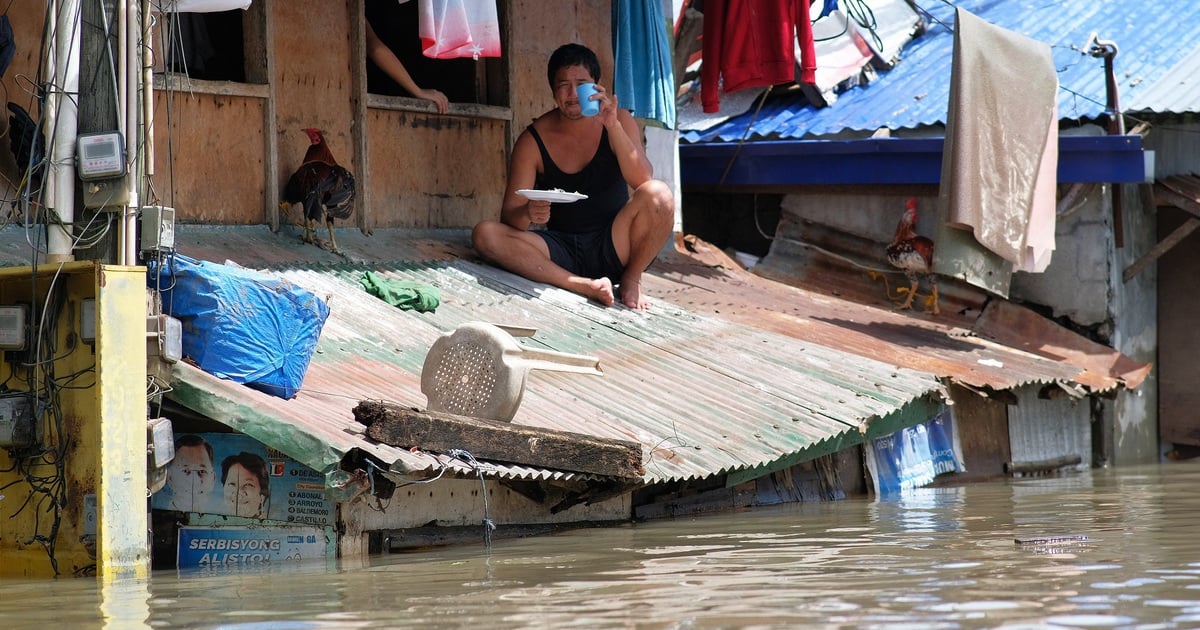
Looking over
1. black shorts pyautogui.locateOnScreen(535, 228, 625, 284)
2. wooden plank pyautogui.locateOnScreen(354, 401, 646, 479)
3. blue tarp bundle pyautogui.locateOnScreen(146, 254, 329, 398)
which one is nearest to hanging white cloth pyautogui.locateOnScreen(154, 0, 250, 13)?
blue tarp bundle pyautogui.locateOnScreen(146, 254, 329, 398)

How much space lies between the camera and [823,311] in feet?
38.3

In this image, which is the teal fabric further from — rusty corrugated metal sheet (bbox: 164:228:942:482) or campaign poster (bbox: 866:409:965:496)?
campaign poster (bbox: 866:409:965:496)

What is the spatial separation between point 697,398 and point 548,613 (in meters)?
3.45

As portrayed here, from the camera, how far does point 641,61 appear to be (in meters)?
10.9

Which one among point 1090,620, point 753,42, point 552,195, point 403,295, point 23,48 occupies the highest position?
point 753,42

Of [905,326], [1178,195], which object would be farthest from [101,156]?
[1178,195]

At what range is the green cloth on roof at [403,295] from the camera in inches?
327

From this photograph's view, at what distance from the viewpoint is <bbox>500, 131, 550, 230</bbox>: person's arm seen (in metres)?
9.80

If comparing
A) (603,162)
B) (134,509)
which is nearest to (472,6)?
(603,162)

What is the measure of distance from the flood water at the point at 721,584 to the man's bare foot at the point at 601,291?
232 centimetres

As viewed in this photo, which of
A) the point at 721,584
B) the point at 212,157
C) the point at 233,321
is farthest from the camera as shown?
the point at 212,157

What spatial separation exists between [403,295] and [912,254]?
5.15m

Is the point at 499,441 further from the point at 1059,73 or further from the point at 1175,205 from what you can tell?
the point at 1059,73

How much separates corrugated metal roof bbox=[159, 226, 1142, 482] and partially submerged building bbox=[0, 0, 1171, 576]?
0.08 ft
